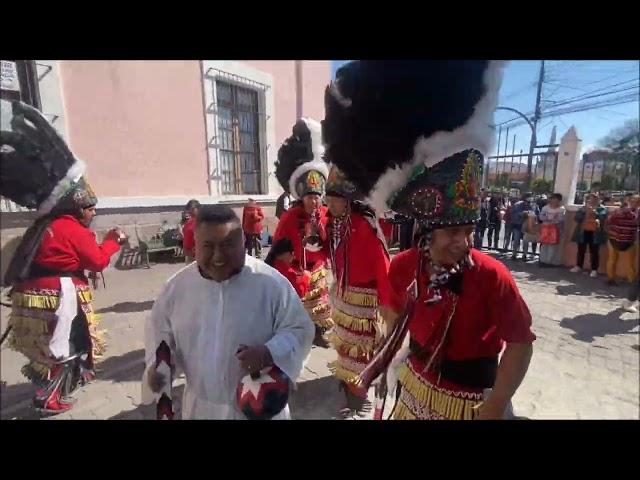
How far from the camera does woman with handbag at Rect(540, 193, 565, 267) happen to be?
5609mm

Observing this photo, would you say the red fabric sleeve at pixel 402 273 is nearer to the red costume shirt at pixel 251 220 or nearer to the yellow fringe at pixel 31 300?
the yellow fringe at pixel 31 300

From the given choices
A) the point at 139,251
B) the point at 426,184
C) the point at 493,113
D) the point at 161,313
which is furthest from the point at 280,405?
the point at 139,251

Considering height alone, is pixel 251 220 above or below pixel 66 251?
below

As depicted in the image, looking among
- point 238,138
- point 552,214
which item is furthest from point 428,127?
point 238,138

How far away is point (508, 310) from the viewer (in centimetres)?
115

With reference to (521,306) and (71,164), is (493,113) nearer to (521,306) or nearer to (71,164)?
(521,306)

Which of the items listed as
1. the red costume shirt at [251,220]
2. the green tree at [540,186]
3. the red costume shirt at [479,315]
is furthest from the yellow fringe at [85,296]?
the green tree at [540,186]

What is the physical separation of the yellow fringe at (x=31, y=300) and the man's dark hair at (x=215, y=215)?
1830 millimetres

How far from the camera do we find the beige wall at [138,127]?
471 cm

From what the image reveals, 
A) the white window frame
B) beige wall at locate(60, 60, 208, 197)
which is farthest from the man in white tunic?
the white window frame

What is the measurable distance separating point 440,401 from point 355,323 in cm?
106

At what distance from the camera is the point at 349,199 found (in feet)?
7.46

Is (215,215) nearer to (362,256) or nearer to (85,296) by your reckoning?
(362,256)

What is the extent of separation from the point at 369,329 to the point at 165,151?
5297 millimetres
